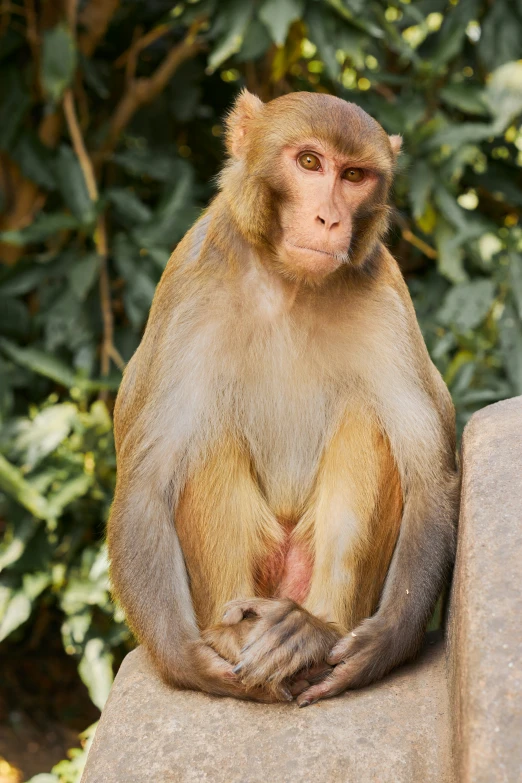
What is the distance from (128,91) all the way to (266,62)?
810 millimetres

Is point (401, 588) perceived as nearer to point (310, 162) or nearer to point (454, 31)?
point (310, 162)

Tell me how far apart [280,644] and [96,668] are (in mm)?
2492

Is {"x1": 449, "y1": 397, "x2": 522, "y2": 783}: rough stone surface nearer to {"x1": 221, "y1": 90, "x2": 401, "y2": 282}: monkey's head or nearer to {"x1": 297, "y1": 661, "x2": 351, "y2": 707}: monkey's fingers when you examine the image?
{"x1": 297, "y1": 661, "x2": 351, "y2": 707}: monkey's fingers

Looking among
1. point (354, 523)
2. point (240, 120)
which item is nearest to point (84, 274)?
point (240, 120)

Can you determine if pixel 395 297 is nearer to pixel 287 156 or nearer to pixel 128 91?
pixel 287 156

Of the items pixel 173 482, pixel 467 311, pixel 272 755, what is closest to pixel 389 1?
pixel 467 311

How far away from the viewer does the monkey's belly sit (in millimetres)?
3297

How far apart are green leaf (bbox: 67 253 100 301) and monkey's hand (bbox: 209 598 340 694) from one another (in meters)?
2.56

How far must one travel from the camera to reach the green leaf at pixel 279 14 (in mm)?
4535

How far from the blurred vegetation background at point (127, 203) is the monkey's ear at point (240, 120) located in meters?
1.22

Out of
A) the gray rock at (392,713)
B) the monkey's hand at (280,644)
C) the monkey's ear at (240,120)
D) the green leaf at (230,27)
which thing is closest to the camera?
the gray rock at (392,713)

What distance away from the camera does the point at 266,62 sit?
595 centimetres

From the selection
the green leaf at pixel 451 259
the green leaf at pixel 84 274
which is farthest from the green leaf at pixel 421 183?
the green leaf at pixel 84 274

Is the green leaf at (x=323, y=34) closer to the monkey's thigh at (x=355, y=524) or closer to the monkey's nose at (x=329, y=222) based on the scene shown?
the monkey's nose at (x=329, y=222)
